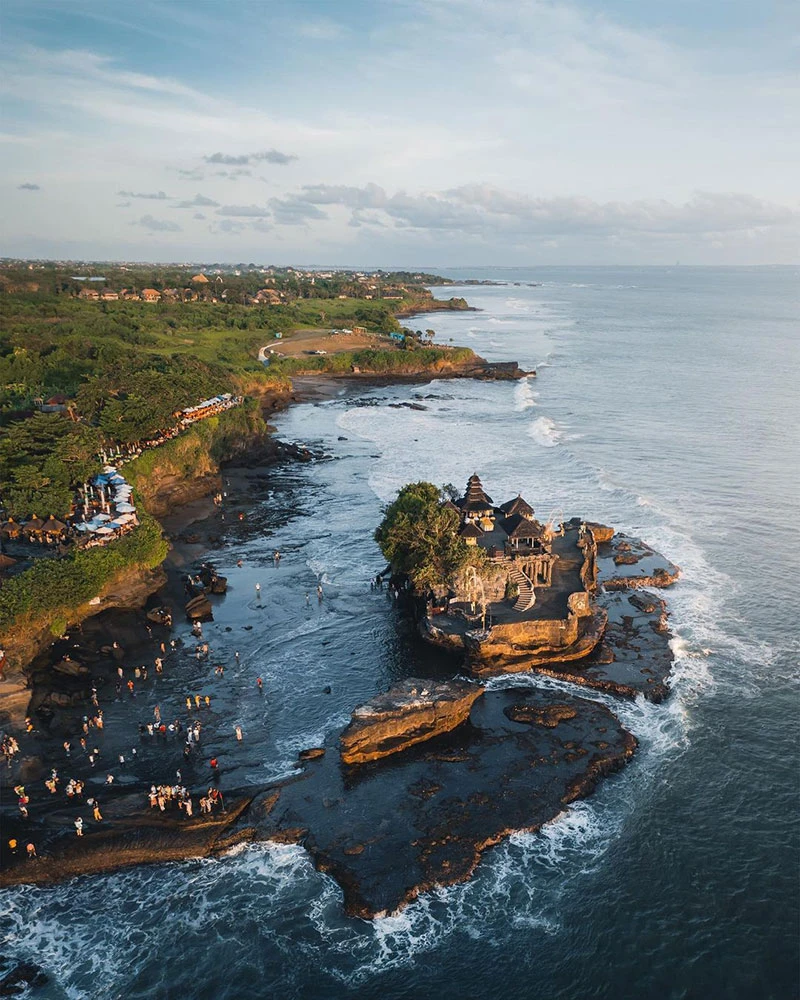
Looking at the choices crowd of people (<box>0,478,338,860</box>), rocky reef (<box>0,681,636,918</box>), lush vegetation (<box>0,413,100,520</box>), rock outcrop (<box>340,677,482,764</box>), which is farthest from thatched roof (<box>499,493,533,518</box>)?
lush vegetation (<box>0,413,100,520</box>)

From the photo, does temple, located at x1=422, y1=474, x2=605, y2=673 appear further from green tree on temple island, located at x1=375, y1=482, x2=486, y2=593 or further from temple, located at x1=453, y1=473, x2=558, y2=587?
green tree on temple island, located at x1=375, y1=482, x2=486, y2=593

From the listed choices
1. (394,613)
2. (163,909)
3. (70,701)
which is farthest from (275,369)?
(163,909)

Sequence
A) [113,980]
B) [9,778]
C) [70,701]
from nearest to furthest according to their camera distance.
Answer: [113,980], [9,778], [70,701]

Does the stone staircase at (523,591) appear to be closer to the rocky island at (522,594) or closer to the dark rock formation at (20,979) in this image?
the rocky island at (522,594)

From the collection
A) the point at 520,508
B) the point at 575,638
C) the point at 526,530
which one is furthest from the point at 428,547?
the point at 575,638

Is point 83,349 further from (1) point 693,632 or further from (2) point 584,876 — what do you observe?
(2) point 584,876

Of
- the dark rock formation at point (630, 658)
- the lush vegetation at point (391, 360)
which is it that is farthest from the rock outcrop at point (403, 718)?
the lush vegetation at point (391, 360)
